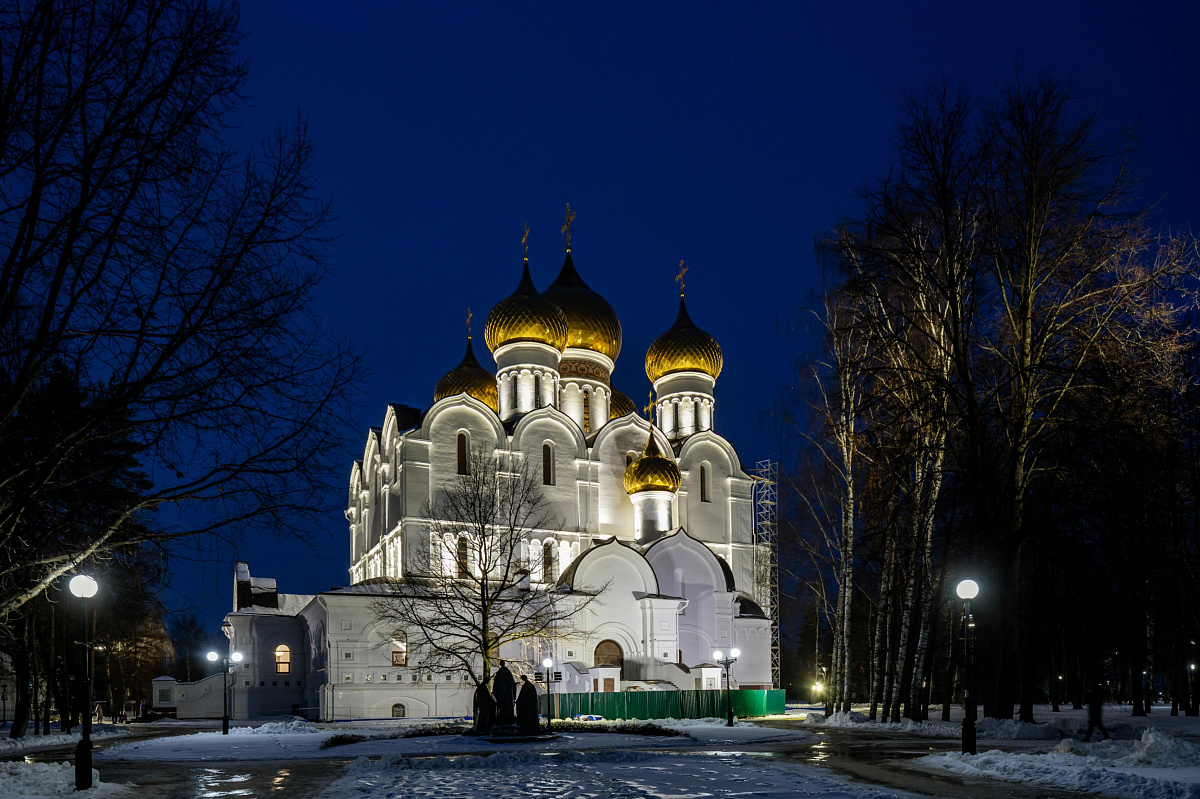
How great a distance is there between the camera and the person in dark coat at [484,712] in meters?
20.0

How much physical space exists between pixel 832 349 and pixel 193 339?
64.7 feet

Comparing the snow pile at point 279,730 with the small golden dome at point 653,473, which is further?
the small golden dome at point 653,473

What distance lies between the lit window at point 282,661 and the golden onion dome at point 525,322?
1569 centimetres

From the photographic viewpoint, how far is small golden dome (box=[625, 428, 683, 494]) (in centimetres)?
4241

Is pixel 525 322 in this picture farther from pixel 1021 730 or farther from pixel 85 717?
pixel 85 717

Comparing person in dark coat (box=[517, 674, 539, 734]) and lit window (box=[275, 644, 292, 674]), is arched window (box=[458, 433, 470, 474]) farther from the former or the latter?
person in dark coat (box=[517, 674, 539, 734])

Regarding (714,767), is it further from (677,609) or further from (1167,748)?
(677,609)

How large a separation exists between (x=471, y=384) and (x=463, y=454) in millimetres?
4896

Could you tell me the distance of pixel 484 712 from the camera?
20.2 m

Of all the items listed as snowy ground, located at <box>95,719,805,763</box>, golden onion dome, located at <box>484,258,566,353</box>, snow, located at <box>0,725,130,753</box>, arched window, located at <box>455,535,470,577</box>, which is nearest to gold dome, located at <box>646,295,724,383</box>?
golden onion dome, located at <box>484,258,566,353</box>

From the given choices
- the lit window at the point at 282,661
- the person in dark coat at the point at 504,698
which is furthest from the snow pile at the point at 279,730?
the lit window at the point at 282,661

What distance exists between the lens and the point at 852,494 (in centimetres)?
2491

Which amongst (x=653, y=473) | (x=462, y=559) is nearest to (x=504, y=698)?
(x=462, y=559)

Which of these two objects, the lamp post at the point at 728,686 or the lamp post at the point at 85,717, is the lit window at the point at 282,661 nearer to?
the lamp post at the point at 728,686
